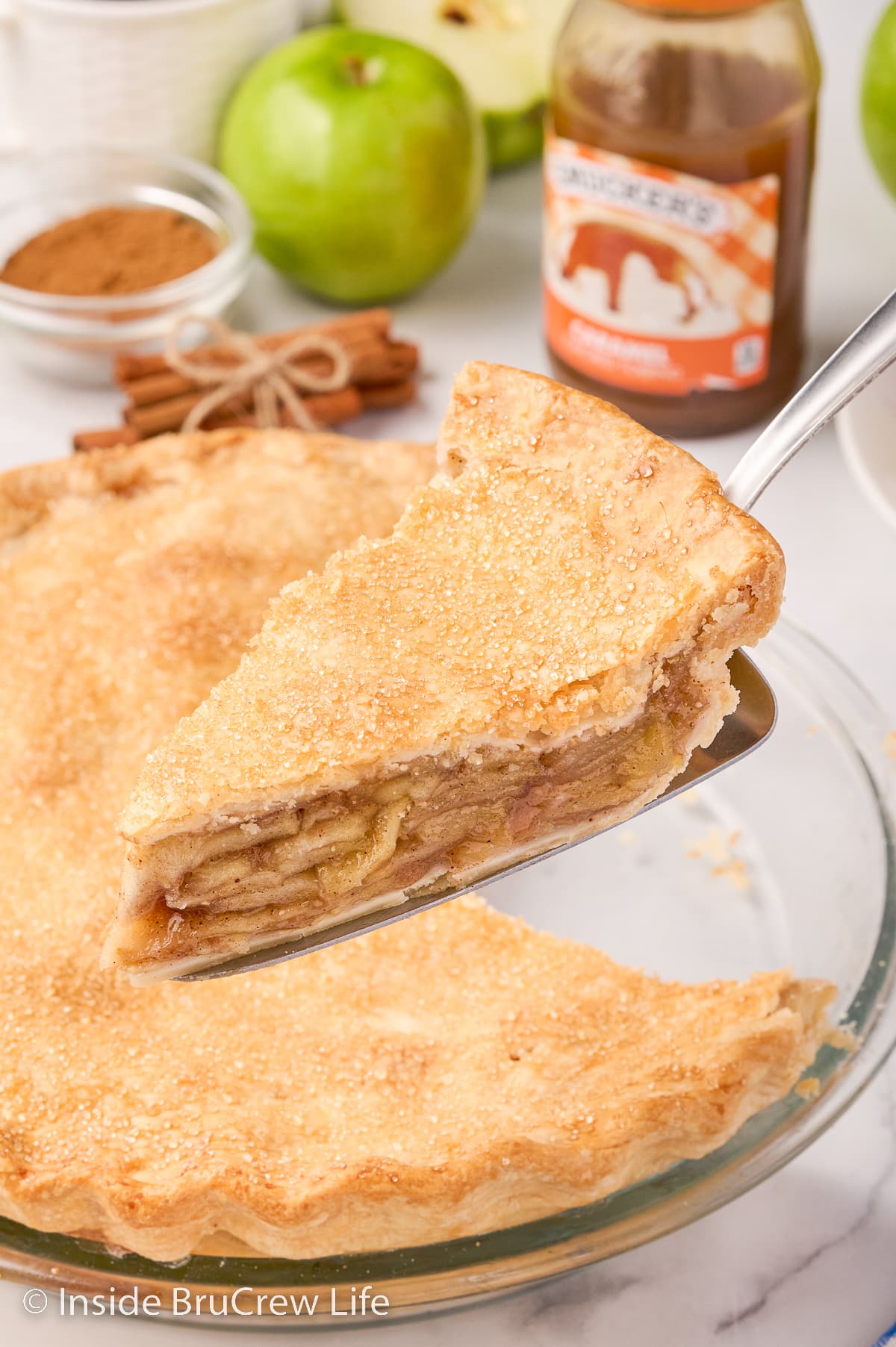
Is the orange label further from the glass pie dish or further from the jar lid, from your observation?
the glass pie dish

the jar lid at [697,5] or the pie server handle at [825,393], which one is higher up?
the jar lid at [697,5]

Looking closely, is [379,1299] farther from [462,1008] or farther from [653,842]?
[653,842]

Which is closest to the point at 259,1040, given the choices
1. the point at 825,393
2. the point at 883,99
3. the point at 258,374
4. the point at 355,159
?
the point at 825,393

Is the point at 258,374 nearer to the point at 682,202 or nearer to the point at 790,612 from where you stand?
the point at 682,202

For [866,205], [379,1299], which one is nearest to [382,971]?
[379,1299]

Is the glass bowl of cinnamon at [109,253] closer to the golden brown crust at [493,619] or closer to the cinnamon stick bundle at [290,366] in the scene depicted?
the cinnamon stick bundle at [290,366]

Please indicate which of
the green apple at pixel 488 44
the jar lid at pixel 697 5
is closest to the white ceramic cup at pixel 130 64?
the green apple at pixel 488 44
